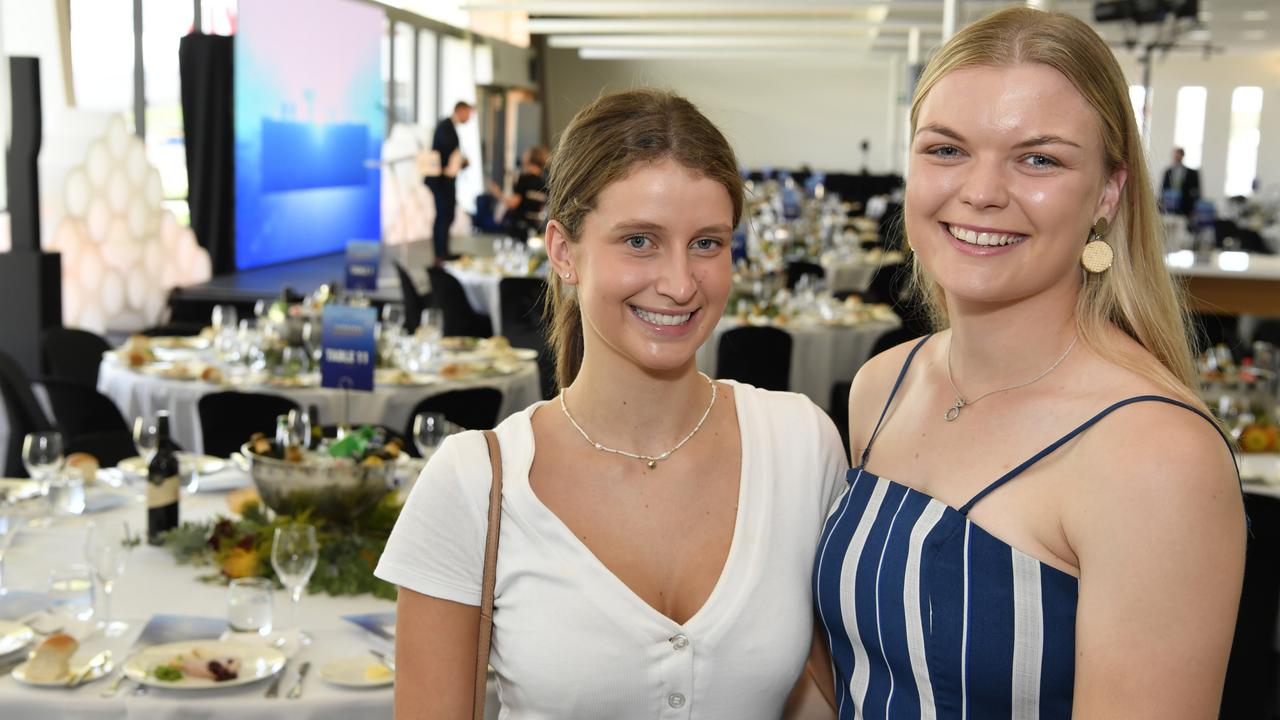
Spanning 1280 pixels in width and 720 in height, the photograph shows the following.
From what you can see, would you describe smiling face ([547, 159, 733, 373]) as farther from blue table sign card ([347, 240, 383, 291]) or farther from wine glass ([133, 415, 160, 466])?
blue table sign card ([347, 240, 383, 291])

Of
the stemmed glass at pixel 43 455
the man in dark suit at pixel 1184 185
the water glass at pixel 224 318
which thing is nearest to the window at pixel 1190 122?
the man in dark suit at pixel 1184 185

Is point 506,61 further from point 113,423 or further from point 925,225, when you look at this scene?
point 925,225

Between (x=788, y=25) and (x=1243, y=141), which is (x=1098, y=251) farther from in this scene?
(x=1243, y=141)

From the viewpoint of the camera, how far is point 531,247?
9688 millimetres

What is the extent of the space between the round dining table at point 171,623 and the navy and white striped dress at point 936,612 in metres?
0.81

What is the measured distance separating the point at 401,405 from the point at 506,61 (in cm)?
2031

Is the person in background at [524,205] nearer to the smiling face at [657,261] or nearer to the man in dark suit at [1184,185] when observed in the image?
the man in dark suit at [1184,185]

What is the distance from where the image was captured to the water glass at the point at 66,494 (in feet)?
10.0

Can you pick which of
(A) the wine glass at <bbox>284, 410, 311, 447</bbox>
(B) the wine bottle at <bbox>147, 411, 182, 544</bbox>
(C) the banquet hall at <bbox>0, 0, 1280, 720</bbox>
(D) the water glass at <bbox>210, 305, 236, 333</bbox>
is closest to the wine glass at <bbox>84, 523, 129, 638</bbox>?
(C) the banquet hall at <bbox>0, 0, 1280, 720</bbox>

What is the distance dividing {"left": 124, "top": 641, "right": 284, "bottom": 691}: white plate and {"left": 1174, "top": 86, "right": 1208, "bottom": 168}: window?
31873 mm

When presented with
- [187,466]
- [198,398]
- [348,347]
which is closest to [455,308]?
[198,398]

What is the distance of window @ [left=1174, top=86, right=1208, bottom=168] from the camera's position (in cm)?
3070

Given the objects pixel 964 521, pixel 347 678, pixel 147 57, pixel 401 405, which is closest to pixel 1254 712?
pixel 964 521

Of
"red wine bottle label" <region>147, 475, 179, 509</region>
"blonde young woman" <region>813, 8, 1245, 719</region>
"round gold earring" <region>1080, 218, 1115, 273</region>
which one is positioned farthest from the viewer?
"red wine bottle label" <region>147, 475, 179, 509</region>
